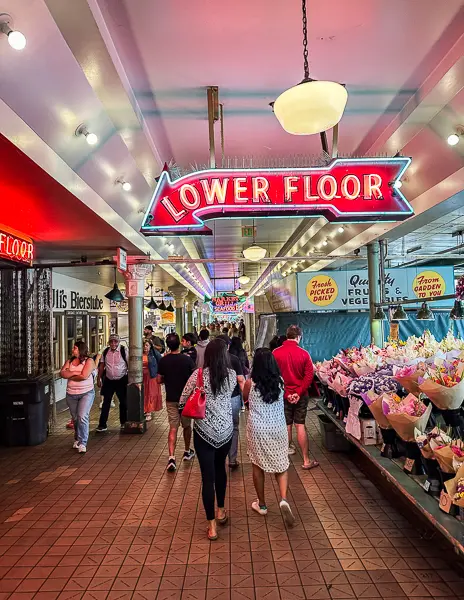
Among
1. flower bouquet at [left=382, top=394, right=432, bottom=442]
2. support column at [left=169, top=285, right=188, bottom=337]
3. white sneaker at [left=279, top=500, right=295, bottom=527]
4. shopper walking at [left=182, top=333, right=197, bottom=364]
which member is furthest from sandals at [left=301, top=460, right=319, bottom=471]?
support column at [left=169, top=285, right=188, bottom=337]

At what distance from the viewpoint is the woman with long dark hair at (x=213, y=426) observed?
403cm

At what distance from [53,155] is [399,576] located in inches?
179

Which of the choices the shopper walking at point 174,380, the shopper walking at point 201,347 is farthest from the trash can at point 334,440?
the shopper walking at point 201,347

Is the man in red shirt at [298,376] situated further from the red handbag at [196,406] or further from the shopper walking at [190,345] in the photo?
the red handbag at [196,406]

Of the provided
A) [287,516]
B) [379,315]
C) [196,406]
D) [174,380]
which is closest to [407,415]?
[287,516]

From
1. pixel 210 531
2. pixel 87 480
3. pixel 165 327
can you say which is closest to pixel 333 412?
pixel 210 531

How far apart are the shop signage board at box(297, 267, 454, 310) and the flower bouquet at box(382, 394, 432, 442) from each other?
5.33 metres

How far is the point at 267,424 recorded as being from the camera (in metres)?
4.38

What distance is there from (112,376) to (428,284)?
22.0 feet

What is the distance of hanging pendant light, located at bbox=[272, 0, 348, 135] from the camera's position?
2.99m

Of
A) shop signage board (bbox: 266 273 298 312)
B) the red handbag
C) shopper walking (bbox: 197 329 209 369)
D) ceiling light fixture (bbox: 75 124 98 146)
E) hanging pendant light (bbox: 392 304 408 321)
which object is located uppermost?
ceiling light fixture (bbox: 75 124 98 146)

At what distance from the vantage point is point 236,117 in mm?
5277

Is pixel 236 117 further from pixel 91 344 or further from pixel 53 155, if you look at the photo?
pixel 91 344

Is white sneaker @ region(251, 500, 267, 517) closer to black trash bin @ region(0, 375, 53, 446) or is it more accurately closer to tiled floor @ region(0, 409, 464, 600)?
tiled floor @ region(0, 409, 464, 600)
